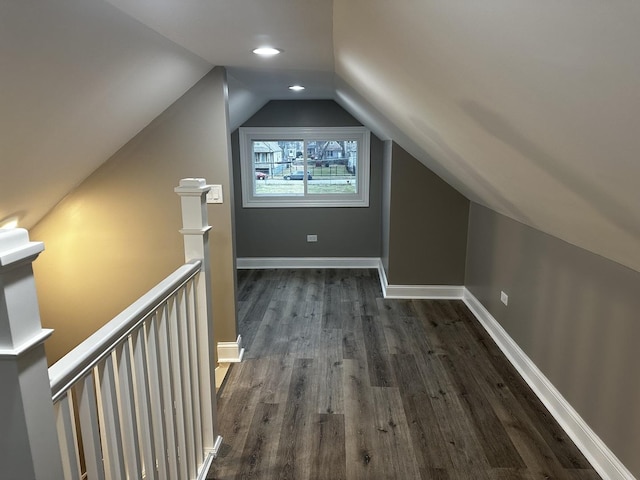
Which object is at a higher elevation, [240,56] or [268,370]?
[240,56]

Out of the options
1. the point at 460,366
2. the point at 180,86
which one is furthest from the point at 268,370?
Result: the point at 180,86

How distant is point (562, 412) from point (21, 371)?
2499mm

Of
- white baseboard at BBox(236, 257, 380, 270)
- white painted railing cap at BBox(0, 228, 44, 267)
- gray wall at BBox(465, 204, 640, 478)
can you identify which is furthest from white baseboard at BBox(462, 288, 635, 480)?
white painted railing cap at BBox(0, 228, 44, 267)

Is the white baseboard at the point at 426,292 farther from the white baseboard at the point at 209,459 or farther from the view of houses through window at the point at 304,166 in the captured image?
the white baseboard at the point at 209,459

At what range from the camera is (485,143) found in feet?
5.55

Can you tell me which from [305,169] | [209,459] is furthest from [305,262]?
[209,459]

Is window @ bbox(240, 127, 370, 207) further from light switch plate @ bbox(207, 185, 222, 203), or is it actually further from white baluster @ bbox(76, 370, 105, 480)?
white baluster @ bbox(76, 370, 105, 480)

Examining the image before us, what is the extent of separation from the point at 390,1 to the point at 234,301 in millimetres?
2387

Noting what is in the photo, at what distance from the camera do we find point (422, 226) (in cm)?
419

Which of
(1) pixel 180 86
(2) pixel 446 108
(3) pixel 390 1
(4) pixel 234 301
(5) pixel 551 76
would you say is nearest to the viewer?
(5) pixel 551 76

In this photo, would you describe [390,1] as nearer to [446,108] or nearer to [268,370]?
[446,108]

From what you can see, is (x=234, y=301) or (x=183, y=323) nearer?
(x=183, y=323)

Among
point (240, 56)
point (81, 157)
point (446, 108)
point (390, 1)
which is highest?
point (240, 56)

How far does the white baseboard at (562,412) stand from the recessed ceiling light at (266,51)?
2400 millimetres
